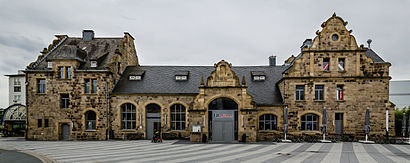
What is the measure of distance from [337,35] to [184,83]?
17.0 m

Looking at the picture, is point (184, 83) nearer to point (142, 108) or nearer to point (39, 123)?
point (142, 108)

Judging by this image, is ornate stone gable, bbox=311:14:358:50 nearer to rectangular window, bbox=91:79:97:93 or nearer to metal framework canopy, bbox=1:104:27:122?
rectangular window, bbox=91:79:97:93

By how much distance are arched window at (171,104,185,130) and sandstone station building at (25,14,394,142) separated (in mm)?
110

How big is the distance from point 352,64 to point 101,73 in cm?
2635

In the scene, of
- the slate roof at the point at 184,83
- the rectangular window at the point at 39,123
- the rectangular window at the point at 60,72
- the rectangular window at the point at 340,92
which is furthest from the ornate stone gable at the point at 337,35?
the rectangular window at the point at 39,123

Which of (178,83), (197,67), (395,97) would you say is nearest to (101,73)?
(178,83)

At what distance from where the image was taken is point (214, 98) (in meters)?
24.1

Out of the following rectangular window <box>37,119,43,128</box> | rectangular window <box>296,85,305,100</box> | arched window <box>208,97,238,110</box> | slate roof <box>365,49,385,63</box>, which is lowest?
rectangular window <box>37,119,43,128</box>

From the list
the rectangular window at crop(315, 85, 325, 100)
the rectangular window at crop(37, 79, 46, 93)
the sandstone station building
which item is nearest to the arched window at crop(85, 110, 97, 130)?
the sandstone station building

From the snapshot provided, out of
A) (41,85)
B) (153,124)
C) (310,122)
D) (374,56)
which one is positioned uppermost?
(374,56)

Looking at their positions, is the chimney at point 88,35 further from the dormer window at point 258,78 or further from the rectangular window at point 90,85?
the dormer window at point 258,78

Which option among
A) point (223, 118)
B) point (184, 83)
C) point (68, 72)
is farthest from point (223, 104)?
point (68, 72)

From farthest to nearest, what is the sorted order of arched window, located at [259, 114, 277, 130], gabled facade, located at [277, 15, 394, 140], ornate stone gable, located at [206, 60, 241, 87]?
arched window, located at [259, 114, 277, 130], gabled facade, located at [277, 15, 394, 140], ornate stone gable, located at [206, 60, 241, 87]

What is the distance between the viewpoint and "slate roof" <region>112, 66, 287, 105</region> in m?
27.1
